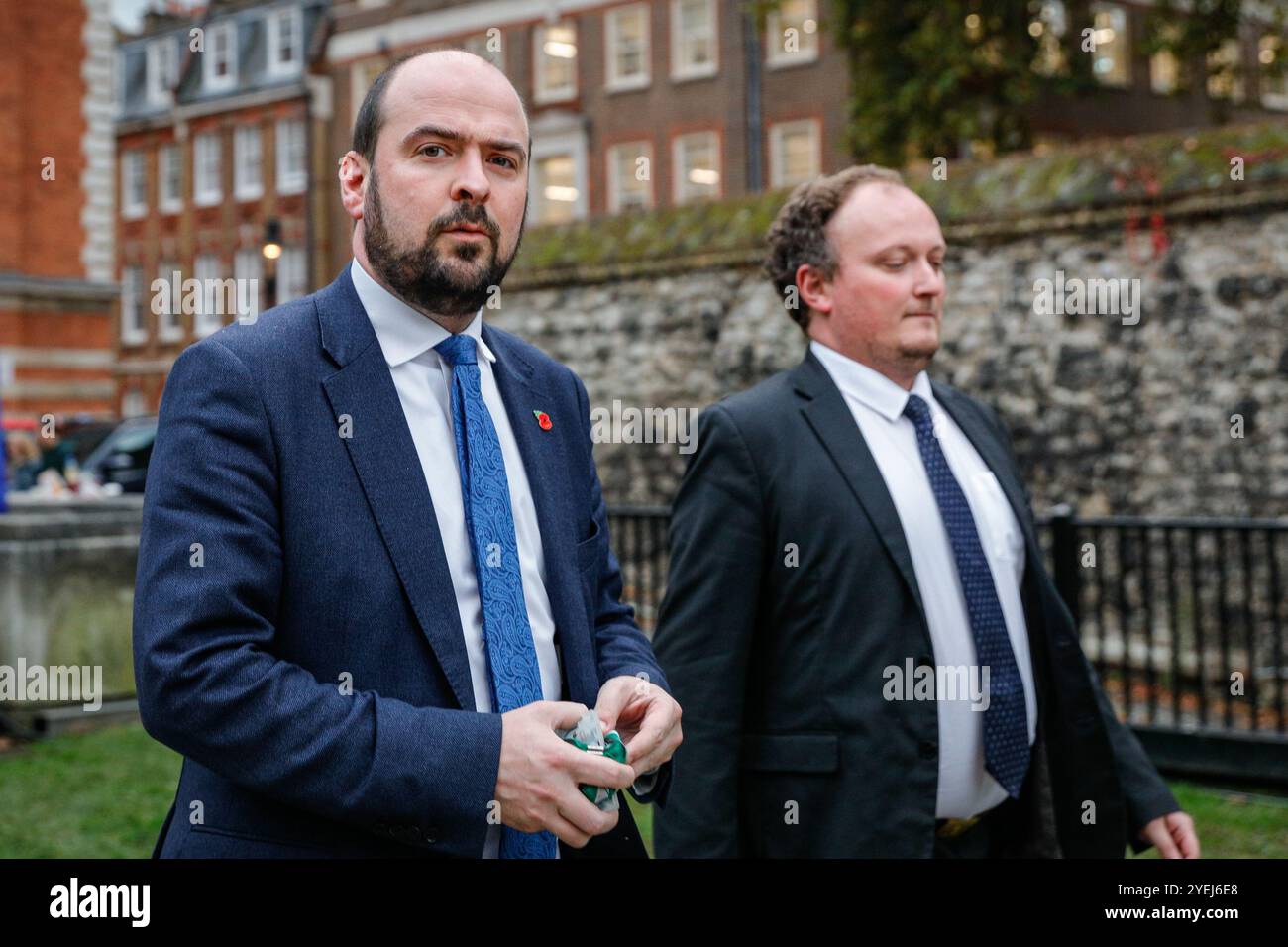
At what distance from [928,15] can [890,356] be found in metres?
19.1

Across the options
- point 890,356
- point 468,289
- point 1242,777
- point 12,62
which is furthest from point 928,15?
point 468,289

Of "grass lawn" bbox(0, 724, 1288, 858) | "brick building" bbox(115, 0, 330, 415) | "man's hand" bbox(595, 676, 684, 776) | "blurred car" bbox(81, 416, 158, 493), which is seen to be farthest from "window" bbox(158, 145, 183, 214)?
"man's hand" bbox(595, 676, 684, 776)

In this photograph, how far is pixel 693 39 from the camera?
32.0 metres

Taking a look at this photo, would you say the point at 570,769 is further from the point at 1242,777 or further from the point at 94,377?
the point at 94,377

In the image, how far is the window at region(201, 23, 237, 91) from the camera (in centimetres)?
4466

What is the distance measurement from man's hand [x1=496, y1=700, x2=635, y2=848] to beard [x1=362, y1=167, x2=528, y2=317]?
0.71 m

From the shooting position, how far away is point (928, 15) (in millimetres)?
20828

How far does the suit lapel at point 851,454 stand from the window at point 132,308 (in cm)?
4393

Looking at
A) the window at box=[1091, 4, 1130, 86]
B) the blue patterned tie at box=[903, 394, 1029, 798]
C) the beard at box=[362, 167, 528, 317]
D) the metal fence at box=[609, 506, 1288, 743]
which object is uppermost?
the window at box=[1091, 4, 1130, 86]

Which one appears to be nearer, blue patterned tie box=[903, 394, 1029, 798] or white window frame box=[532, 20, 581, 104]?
blue patterned tie box=[903, 394, 1029, 798]

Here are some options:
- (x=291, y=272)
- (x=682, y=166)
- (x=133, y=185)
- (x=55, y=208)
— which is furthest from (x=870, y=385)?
(x=133, y=185)

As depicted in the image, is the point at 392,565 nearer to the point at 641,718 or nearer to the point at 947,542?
the point at 641,718

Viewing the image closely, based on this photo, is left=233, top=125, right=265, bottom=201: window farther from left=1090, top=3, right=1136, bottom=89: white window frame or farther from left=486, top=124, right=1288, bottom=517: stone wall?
left=486, top=124, right=1288, bottom=517: stone wall
